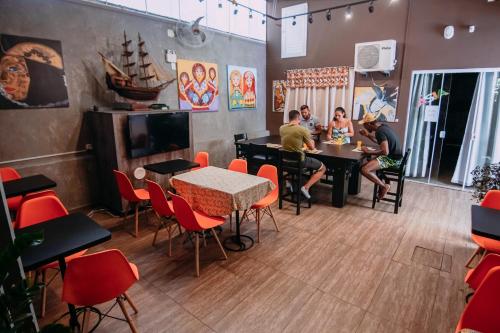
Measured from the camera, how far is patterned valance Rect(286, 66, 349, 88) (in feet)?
19.0

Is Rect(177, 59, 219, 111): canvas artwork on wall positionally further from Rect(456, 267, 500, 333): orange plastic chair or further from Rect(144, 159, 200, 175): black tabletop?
Rect(456, 267, 500, 333): orange plastic chair


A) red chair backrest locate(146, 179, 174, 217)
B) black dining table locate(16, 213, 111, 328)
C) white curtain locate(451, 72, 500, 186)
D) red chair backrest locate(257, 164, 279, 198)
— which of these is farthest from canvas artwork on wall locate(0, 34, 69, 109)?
white curtain locate(451, 72, 500, 186)

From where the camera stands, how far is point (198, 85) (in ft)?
17.6

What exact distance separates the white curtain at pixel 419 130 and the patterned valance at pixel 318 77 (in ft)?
4.24

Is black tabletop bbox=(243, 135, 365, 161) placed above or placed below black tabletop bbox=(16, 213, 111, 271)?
above

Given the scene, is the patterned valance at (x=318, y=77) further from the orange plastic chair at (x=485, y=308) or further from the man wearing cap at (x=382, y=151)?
the orange plastic chair at (x=485, y=308)

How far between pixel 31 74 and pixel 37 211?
2.12 meters

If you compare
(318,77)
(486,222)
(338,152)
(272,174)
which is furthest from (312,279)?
(318,77)

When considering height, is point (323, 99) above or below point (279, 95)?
below

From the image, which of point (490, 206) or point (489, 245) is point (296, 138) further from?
point (489, 245)

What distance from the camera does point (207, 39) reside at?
5.35m

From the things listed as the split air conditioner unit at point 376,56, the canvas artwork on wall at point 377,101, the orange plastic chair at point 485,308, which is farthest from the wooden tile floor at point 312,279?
the split air conditioner unit at point 376,56

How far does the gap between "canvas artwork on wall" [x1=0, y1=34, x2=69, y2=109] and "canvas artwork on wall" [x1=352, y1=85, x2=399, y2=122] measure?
505cm

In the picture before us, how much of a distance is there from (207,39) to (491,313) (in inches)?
214
